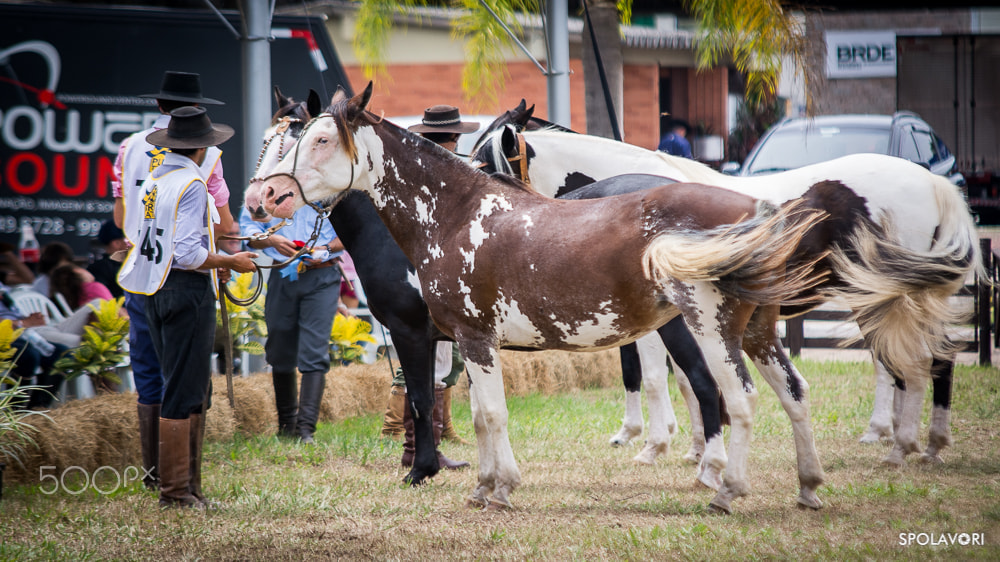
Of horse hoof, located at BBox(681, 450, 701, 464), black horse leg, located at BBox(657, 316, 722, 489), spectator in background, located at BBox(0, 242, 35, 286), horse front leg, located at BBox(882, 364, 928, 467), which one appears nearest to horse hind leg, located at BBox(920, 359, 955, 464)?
horse front leg, located at BBox(882, 364, 928, 467)

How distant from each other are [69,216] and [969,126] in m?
16.5

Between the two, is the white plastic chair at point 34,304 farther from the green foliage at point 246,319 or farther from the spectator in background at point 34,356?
the green foliage at point 246,319

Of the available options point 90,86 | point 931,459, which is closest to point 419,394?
point 931,459

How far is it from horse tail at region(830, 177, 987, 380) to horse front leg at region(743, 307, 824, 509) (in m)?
0.41

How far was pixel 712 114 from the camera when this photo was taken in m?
25.9

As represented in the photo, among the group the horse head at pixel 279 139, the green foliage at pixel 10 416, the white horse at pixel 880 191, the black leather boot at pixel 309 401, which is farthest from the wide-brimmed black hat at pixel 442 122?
the green foliage at pixel 10 416

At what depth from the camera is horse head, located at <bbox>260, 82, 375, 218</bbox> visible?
15.4 ft

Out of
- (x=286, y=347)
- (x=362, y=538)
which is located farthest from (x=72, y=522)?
(x=286, y=347)

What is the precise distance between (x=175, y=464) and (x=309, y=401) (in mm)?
2141

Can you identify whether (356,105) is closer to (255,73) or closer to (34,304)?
(255,73)

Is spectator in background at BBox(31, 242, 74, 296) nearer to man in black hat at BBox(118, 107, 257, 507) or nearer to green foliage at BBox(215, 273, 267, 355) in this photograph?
green foliage at BBox(215, 273, 267, 355)

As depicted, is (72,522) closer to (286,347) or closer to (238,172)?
(286,347)

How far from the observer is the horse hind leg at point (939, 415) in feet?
18.5

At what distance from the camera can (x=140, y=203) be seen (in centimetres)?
488
